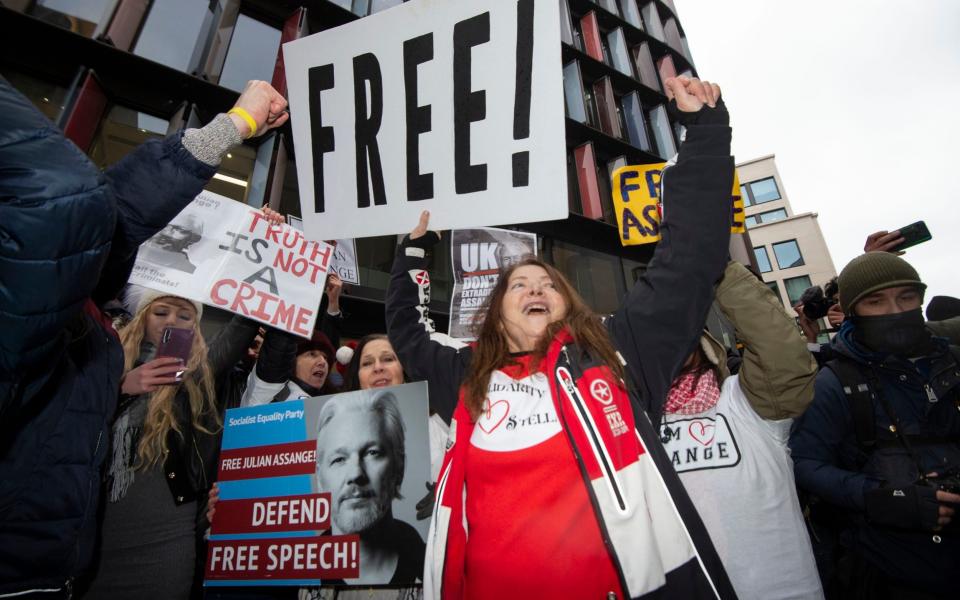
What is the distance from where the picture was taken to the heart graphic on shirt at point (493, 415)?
1.28 meters

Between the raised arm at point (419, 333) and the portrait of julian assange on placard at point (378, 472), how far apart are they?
0.65 ft

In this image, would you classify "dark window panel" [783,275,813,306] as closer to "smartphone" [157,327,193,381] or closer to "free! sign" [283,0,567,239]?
"free! sign" [283,0,567,239]

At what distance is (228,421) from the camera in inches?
89.1

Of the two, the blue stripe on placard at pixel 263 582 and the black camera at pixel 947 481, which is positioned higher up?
the black camera at pixel 947 481

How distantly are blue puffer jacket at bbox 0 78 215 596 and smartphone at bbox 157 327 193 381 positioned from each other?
0.85 meters

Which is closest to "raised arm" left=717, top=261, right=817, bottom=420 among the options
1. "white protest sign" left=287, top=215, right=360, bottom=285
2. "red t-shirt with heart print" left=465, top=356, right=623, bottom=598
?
"red t-shirt with heart print" left=465, top=356, right=623, bottom=598

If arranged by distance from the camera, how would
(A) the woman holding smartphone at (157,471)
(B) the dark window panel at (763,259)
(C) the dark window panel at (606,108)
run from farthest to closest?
(B) the dark window panel at (763,259)
(C) the dark window panel at (606,108)
(A) the woman holding smartphone at (157,471)

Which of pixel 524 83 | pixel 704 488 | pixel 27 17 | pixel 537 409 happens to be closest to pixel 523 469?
pixel 537 409

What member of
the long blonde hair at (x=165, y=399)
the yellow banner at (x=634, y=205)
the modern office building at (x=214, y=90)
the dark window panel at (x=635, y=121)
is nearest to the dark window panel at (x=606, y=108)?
the dark window panel at (x=635, y=121)

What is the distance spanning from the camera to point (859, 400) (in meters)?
1.93

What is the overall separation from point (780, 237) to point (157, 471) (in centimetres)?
4058

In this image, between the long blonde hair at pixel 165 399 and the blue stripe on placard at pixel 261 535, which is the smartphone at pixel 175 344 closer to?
the long blonde hair at pixel 165 399

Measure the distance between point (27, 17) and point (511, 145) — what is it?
23.7 feet

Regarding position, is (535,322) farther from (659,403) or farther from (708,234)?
(708,234)
